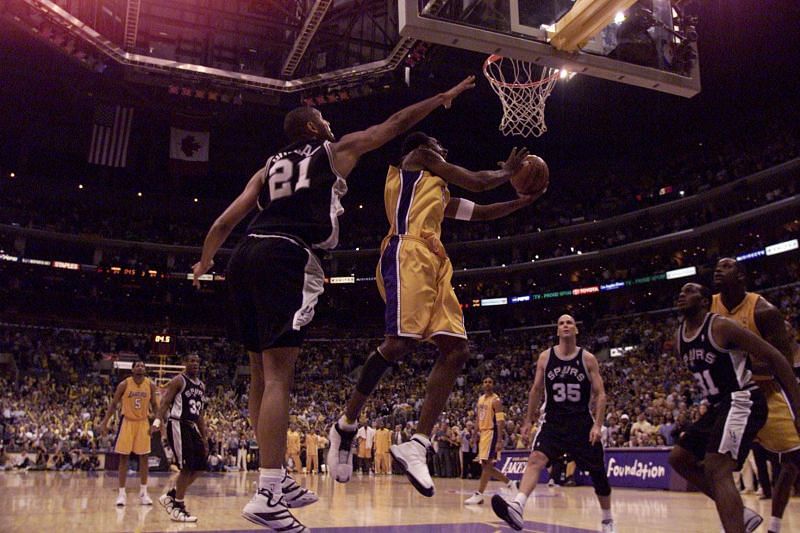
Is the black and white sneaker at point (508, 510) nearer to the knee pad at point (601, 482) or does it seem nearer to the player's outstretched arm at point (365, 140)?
the knee pad at point (601, 482)

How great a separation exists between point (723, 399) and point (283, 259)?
314cm

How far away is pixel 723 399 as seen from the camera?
15.5 ft

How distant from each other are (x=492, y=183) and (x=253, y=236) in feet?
5.47

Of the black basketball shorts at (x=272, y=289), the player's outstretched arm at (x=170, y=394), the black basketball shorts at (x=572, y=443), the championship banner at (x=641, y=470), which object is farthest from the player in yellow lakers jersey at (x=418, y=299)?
the championship banner at (x=641, y=470)

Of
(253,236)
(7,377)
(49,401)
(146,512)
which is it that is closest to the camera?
(253,236)

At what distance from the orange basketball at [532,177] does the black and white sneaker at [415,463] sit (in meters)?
2.10

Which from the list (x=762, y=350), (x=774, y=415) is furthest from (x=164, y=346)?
(x=762, y=350)

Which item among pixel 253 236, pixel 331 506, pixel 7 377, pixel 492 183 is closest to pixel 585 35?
pixel 492 183

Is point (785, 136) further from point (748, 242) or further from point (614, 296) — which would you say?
point (614, 296)

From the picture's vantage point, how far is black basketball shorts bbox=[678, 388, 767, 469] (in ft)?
14.9

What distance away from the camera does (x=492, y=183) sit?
15.3ft

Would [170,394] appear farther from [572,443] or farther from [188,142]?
[188,142]

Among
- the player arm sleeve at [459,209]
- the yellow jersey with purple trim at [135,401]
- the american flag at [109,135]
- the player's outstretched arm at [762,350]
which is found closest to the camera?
the player's outstretched arm at [762,350]

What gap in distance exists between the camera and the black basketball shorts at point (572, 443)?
6164mm
